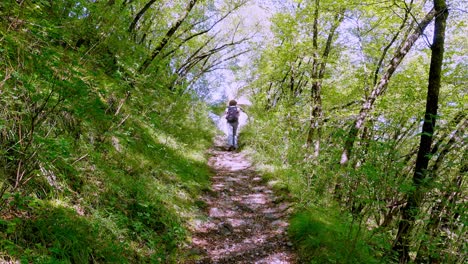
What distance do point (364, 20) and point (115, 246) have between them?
1005cm

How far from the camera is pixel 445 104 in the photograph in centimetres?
751

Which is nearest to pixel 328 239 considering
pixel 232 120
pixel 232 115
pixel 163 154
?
pixel 163 154

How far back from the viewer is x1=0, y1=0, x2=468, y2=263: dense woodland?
297cm

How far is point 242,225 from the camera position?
5797mm

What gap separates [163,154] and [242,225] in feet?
8.30

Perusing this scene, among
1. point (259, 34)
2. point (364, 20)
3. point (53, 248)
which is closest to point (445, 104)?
point (364, 20)

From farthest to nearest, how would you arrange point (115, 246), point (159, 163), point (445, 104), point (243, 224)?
point (445, 104) < point (159, 163) < point (243, 224) < point (115, 246)

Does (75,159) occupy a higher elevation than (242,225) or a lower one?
higher

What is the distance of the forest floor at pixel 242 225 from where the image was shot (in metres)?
4.64

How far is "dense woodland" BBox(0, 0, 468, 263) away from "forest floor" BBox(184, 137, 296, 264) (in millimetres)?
297

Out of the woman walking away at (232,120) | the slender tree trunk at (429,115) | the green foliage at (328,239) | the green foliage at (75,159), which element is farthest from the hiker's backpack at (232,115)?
the slender tree trunk at (429,115)

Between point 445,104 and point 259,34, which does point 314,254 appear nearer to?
point 445,104

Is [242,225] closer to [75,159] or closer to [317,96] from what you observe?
[75,159]

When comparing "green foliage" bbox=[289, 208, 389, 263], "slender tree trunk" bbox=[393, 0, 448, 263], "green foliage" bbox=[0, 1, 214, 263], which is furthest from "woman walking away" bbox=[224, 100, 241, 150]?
"slender tree trunk" bbox=[393, 0, 448, 263]
